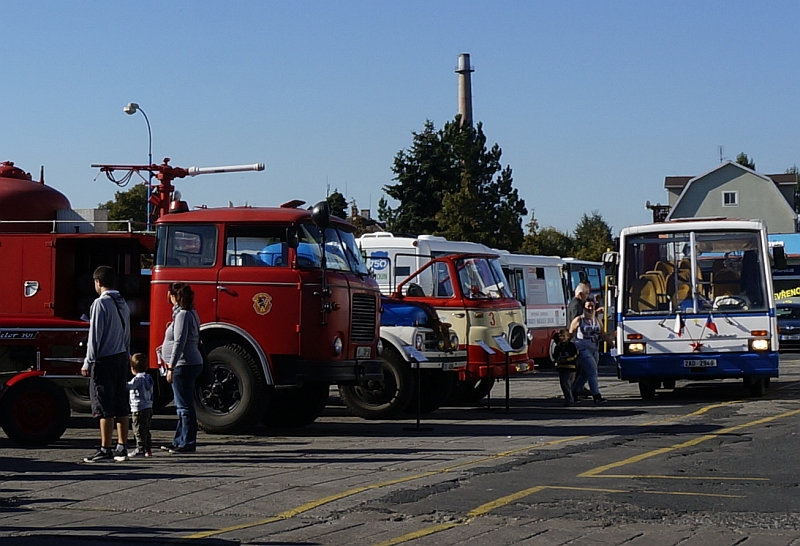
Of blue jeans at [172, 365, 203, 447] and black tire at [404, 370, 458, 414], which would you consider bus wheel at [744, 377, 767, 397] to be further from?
blue jeans at [172, 365, 203, 447]

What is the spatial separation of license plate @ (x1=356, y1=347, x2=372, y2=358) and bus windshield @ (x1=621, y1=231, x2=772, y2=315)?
20.6ft

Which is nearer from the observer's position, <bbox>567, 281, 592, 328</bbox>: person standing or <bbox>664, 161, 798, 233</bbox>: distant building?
<bbox>567, 281, 592, 328</bbox>: person standing

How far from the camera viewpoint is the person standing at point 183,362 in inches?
503

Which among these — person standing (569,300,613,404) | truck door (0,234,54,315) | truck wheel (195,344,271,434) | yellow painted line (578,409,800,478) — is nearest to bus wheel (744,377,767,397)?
person standing (569,300,613,404)

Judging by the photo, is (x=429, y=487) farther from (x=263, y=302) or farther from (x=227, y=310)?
(x=227, y=310)

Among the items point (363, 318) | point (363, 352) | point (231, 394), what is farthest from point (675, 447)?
point (231, 394)

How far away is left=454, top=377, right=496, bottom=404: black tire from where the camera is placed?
67.4ft

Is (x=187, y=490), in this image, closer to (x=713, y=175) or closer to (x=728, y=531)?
(x=728, y=531)

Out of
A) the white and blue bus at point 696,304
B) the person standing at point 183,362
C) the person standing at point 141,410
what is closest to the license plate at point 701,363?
the white and blue bus at point 696,304

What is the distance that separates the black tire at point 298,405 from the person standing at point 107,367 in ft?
13.2

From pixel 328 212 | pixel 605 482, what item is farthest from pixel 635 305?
pixel 605 482

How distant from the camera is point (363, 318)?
1590 cm

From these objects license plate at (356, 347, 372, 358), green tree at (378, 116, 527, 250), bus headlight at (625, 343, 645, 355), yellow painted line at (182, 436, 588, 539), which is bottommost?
yellow painted line at (182, 436, 588, 539)

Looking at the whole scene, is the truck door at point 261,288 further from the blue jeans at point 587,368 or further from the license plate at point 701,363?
the license plate at point 701,363
